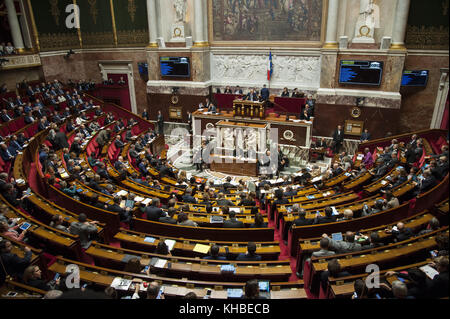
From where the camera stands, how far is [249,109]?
14844 millimetres

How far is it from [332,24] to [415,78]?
4749 mm

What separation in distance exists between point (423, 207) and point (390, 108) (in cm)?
964

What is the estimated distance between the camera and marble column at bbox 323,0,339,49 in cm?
1441

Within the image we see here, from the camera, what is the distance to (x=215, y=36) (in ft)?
57.3

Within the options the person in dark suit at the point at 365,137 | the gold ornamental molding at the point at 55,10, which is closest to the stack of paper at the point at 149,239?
the person in dark suit at the point at 365,137

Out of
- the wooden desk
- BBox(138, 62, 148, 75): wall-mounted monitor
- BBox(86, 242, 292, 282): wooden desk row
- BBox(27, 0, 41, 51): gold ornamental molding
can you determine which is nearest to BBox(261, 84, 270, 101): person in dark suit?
the wooden desk

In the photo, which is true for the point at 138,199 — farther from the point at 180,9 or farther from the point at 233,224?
the point at 180,9

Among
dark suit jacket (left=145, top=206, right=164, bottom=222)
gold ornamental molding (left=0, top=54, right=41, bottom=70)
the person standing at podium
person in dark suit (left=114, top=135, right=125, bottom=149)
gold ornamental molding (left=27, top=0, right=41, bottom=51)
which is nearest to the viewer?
dark suit jacket (left=145, top=206, right=164, bottom=222)

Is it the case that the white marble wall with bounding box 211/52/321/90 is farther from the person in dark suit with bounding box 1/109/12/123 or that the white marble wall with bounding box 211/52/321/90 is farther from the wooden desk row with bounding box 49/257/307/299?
the wooden desk row with bounding box 49/257/307/299

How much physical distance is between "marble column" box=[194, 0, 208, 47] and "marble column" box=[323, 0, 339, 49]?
6.84 m

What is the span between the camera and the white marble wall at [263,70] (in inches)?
633

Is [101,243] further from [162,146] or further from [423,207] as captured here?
[162,146]

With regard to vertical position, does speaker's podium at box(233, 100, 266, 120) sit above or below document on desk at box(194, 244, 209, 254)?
above
